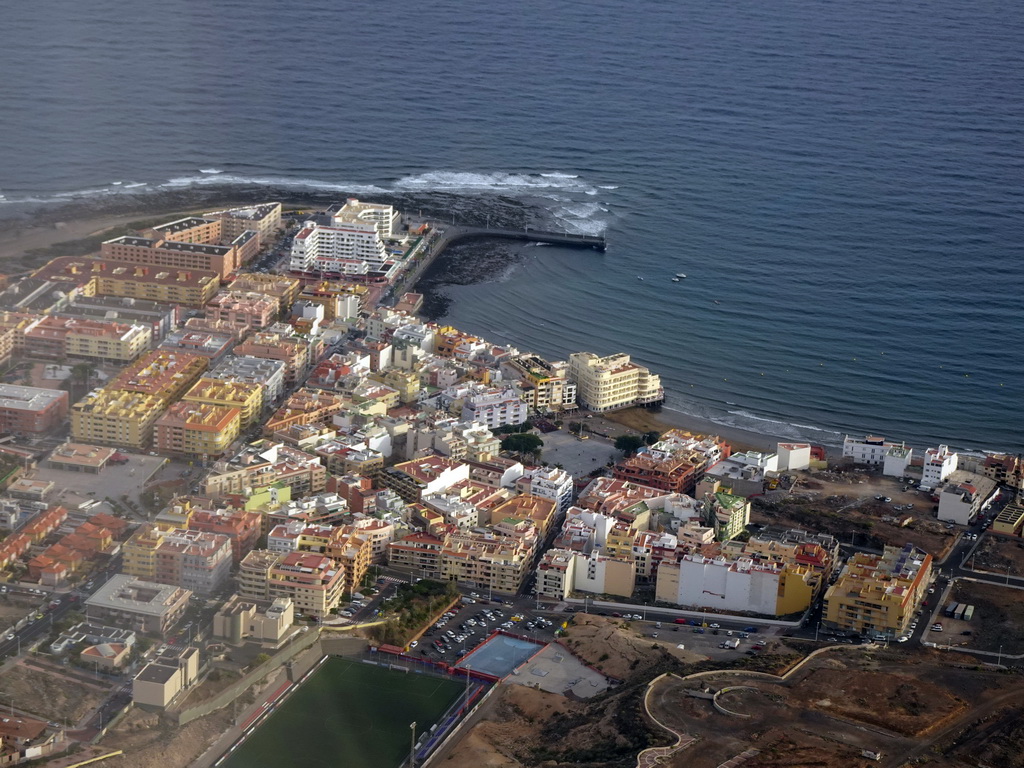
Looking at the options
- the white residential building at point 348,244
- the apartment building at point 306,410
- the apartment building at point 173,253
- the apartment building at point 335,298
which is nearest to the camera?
the apartment building at point 306,410

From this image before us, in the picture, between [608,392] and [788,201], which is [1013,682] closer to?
[608,392]

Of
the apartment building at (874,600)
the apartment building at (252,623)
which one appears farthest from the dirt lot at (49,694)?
the apartment building at (874,600)

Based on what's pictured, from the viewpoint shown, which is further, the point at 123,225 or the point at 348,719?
the point at 123,225

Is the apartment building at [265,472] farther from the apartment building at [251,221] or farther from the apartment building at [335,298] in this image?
the apartment building at [251,221]

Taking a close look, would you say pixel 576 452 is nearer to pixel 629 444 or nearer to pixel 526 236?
pixel 629 444

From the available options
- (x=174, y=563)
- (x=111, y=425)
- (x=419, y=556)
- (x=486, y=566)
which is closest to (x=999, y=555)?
(x=486, y=566)

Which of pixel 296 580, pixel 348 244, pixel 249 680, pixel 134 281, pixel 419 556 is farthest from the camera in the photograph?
pixel 348 244

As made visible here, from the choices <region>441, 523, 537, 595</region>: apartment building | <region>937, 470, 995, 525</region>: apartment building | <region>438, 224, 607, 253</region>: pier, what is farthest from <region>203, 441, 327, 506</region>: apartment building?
<region>438, 224, 607, 253</region>: pier

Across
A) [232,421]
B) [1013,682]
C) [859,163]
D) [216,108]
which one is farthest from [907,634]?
[216,108]
